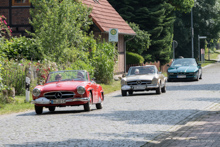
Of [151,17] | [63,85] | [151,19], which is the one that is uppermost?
[151,17]

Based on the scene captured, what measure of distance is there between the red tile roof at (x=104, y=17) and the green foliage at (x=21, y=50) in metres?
8.85

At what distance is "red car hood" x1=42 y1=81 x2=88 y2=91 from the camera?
50.7 ft

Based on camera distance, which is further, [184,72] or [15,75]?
[184,72]

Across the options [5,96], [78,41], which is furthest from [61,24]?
[5,96]

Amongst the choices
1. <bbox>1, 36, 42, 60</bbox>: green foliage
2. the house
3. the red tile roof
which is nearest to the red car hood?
<bbox>1, 36, 42, 60</bbox>: green foliage

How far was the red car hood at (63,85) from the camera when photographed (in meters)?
15.4

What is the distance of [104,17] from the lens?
37.0 meters

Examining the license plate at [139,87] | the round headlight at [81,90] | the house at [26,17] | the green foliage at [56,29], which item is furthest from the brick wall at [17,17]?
the round headlight at [81,90]

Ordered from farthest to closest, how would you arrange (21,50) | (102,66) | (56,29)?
1. (102,66)
2. (21,50)
3. (56,29)

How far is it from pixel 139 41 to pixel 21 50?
2159cm

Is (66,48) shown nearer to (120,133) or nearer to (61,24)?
(61,24)

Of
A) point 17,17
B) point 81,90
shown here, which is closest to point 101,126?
point 81,90

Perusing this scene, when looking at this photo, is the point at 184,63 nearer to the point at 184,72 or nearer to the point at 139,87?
the point at 184,72

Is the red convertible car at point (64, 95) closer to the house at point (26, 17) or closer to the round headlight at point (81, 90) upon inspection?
the round headlight at point (81, 90)
